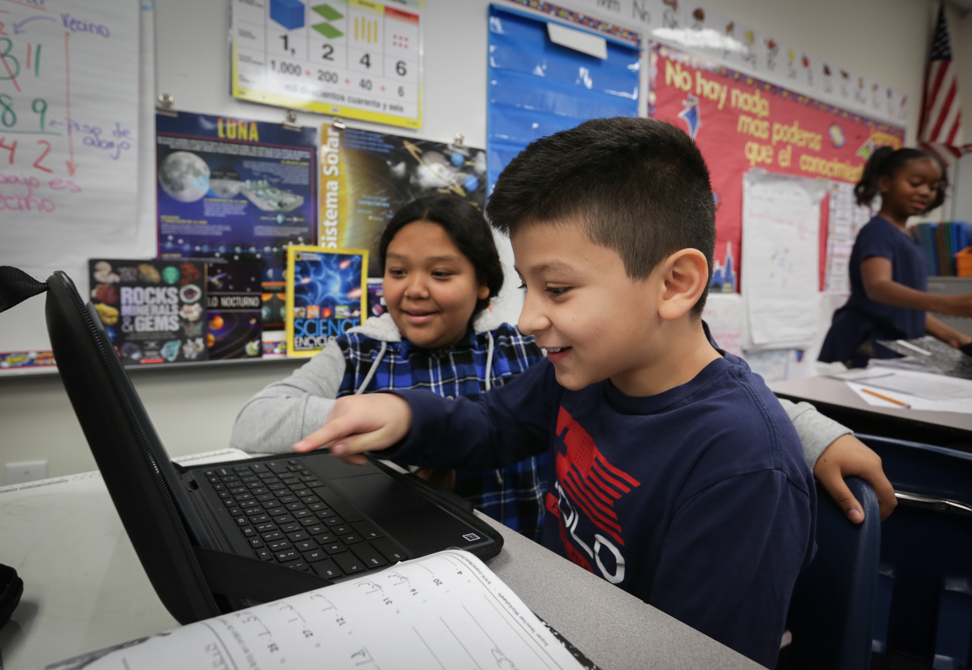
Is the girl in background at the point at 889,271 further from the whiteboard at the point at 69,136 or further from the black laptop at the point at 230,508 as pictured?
the whiteboard at the point at 69,136

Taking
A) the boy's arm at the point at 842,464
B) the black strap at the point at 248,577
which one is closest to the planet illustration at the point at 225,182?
the black strap at the point at 248,577

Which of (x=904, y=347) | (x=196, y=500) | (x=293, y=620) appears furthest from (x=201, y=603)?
(x=904, y=347)

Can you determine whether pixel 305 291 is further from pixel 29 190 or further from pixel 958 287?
pixel 958 287

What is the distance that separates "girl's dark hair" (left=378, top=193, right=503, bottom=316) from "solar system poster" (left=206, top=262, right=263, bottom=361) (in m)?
0.46

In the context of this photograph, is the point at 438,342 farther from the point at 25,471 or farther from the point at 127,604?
the point at 25,471

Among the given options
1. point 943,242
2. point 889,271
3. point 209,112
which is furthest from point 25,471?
point 943,242

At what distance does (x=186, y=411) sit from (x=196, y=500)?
0.88 meters

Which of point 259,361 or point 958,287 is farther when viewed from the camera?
→ point 958,287

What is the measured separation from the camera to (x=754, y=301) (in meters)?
2.36

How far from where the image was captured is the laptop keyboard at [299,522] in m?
0.41

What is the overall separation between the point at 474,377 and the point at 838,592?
0.64 metres

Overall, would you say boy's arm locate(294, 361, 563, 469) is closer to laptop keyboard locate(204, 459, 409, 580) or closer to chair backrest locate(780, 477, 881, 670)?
laptop keyboard locate(204, 459, 409, 580)

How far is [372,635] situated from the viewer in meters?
0.25

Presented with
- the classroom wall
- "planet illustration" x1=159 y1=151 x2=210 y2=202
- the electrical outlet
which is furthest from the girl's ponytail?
the electrical outlet
